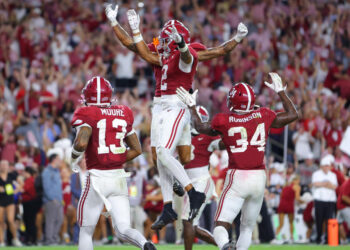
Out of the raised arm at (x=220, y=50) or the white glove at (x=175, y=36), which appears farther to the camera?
the raised arm at (x=220, y=50)

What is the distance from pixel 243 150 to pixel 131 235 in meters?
1.86

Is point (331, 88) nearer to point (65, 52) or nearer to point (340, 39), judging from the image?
point (340, 39)

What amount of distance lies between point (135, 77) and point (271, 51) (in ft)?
13.8

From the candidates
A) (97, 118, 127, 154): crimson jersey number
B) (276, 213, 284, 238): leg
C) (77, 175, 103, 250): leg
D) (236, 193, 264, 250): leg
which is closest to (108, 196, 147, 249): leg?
(77, 175, 103, 250): leg

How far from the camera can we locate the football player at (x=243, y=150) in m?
11.2

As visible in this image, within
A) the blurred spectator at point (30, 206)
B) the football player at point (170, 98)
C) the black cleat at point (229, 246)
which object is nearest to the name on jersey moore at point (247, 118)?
the football player at point (170, 98)

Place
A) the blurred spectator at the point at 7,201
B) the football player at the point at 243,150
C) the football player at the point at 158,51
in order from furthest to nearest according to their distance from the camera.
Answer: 1. the blurred spectator at the point at 7,201
2. the football player at the point at 158,51
3. the football player at the point at 243,150

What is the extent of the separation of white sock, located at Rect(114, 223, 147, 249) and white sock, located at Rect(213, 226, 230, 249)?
3.21ft

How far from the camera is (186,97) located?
11.4 metres

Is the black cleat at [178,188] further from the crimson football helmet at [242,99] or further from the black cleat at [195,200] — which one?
the crimson football helmet at [242,99]

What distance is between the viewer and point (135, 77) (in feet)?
77.6

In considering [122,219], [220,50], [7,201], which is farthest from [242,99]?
[7,201]

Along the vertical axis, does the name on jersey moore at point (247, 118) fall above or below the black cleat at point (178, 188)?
above

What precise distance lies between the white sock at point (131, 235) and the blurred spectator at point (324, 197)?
A: 367 inches
